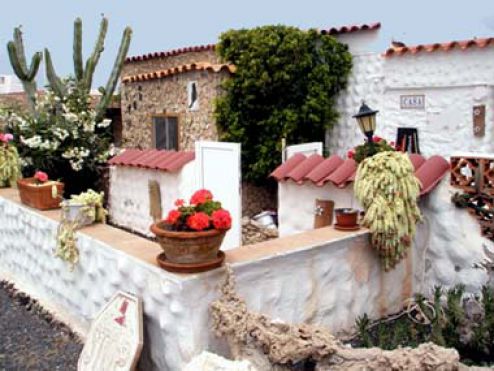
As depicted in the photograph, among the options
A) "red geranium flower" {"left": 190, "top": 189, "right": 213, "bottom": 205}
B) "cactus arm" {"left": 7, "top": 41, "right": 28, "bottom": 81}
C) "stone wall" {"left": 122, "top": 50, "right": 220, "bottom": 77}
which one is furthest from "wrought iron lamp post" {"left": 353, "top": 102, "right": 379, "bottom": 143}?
"cactus arm" {"left": 7, "top": 41, "right": 28, "bottom": 81}

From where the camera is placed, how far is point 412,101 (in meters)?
9.24

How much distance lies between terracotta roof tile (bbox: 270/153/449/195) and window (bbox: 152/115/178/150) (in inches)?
165

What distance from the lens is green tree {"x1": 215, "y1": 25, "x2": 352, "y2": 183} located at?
988cm

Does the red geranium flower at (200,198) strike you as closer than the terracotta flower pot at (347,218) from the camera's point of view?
Yes

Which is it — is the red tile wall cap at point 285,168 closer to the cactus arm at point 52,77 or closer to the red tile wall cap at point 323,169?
the red tile wall cap at point 323,169

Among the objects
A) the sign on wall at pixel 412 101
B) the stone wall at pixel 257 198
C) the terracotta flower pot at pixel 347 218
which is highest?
the sign on wall at pixel 412 101

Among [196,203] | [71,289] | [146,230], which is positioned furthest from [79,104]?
[196,203]

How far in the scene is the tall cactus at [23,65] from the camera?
12344mm

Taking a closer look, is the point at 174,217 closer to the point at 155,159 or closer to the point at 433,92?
the point at 155,159

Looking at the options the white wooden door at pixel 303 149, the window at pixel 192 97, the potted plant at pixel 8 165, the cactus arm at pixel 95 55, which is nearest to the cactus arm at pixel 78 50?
the cactus arm at pixel 95 55

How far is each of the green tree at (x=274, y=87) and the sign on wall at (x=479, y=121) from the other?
8.96 feet

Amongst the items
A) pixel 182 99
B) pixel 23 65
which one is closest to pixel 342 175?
pixel 182 99

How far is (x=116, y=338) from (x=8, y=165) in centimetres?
503

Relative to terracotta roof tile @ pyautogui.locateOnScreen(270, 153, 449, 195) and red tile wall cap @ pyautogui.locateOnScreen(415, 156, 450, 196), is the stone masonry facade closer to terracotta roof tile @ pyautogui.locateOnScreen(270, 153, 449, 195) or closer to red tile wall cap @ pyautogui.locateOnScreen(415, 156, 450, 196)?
terracotta roof tile @ pyautogui.locateOnScreen(270, 153, 449, 195)
